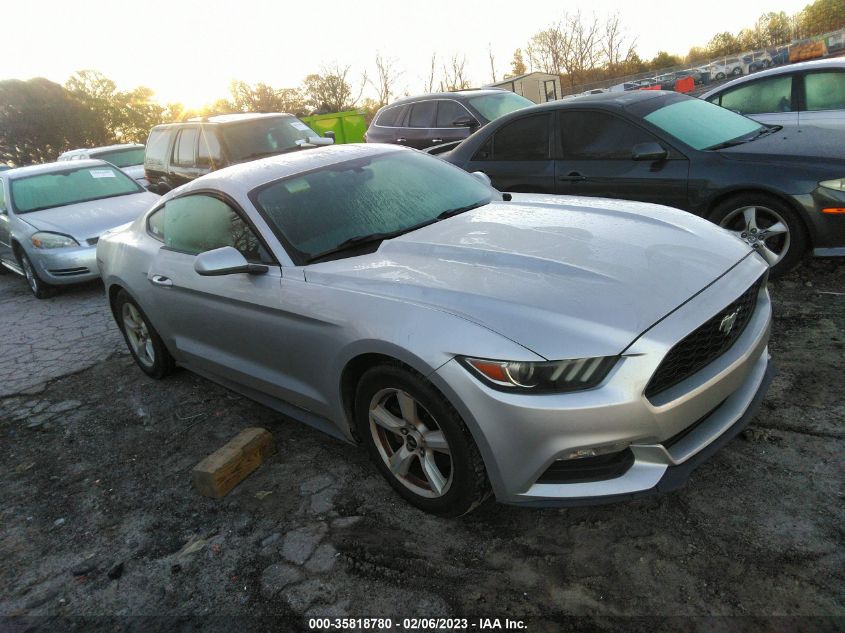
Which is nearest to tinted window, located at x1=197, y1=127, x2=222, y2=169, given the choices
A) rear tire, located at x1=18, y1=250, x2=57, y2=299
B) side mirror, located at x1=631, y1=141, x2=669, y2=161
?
rear tire, located at x1=18, y1=250, x2=57, y2=299

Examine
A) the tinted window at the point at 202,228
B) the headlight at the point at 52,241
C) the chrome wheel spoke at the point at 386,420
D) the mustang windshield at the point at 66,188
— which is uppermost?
the mustang windshield at the point at 66,188

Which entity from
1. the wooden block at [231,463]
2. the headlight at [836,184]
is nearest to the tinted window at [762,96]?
the headlight at [836,184]

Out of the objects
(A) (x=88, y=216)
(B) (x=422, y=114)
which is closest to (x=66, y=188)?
(A) (x=88, y=216)

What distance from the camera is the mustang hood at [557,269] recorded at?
2252 millimetres

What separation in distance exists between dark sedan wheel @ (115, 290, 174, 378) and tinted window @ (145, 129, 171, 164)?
20.7 ft

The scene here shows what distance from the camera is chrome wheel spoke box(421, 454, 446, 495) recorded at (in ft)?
8.64

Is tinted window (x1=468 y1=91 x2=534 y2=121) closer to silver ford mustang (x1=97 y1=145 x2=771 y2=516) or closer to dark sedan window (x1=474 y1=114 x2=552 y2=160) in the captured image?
dark sedan window (x1=474 y1=114 x2=552 y2=160)

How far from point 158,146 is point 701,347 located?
10324 millimetres

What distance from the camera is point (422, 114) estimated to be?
1017cm

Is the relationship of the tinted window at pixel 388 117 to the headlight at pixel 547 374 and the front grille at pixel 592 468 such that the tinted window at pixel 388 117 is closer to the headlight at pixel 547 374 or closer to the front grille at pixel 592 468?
the headlight at pixel 547 374

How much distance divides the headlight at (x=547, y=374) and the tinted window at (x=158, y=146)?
31.5 feet

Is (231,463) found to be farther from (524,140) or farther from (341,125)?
(341,125)

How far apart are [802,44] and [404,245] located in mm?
47246

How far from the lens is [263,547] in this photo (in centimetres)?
275
